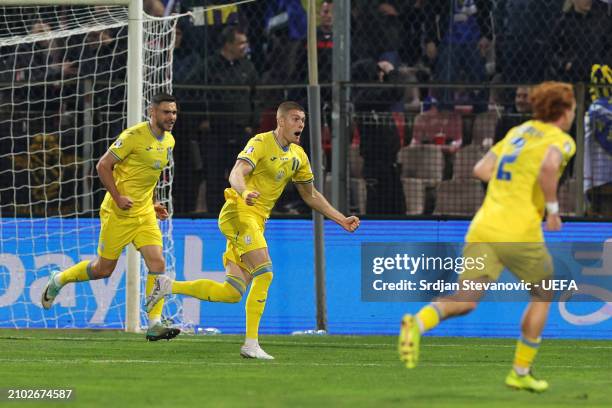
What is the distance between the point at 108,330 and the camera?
49.1 ft

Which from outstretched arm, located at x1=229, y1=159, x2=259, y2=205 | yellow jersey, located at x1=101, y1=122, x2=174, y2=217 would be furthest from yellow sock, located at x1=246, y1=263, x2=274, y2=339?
yellow jersey, located at x1=101, y1=122, x2=174, y2=217

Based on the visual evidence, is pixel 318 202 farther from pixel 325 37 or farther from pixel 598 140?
pixel 325 37

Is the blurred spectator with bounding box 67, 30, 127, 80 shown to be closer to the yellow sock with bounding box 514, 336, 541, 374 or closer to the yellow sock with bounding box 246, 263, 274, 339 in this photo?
the yellow sock with bounding box 246, 263, 274, 339

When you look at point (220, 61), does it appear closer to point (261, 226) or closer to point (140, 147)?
point (140, 147)

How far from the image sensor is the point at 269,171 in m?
11.9

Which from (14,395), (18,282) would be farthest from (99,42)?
(14,395)

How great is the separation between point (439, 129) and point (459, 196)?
2.61 feet

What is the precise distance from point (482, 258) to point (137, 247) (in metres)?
5.41

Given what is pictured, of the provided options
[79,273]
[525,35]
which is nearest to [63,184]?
[79,273]

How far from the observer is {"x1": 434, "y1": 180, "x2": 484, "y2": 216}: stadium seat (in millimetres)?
14883

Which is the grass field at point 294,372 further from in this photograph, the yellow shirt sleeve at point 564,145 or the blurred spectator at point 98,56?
the blurred spectator at point 98,56

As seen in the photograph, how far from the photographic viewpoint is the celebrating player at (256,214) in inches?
446

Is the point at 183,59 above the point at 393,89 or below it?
above

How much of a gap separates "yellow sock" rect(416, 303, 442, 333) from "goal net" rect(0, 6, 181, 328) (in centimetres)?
673
